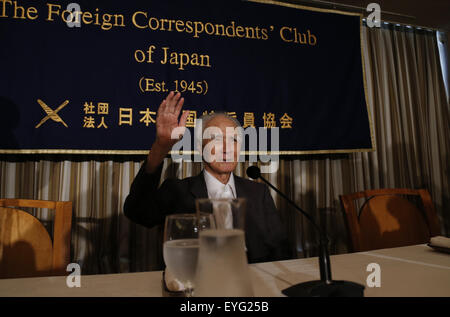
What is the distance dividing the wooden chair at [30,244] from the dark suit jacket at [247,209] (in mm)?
249

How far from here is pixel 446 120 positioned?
112 inches

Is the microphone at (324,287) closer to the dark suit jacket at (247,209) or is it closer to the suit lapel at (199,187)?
the dark suit jacket at (247,209)

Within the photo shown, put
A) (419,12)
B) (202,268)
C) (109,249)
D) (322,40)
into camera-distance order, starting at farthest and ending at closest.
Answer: (419,12), (322,40), (109,249), (202,268)

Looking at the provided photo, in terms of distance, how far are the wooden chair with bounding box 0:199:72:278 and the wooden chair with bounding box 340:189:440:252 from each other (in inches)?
46.8

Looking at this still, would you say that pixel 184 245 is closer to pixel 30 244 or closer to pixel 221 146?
pixel 30 244

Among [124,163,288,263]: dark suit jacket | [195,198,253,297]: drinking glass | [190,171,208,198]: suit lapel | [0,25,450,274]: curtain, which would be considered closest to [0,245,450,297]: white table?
[195,198,253,297]: drinking glass

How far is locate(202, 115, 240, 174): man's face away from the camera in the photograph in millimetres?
1523

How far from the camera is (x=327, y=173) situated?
245cm

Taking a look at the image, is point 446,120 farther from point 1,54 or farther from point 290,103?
point 1,54

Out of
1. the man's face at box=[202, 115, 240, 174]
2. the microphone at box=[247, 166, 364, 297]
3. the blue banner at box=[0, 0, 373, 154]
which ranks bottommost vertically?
the microphone at box=[247, 166, 364, 297]

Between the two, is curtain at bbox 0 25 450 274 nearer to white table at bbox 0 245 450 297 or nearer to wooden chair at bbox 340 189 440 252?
wooden chair at bbox 340 189 440 252

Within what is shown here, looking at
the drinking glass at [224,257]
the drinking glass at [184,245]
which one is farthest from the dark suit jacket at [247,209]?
the drinking glass at [224,257]

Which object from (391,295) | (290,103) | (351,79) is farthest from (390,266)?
(351,79)
